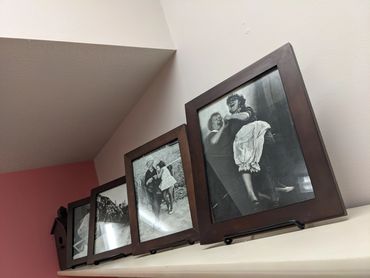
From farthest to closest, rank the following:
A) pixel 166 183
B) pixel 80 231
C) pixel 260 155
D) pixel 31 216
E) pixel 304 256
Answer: pixel 31 216, pixel 80 231, pixel 166 183, pixel 260 155, pixel 304 256

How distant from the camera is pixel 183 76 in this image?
119 centimetres

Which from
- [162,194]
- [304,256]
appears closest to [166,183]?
[162,194]

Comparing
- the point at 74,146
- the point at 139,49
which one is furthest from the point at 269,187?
the point at 74,146

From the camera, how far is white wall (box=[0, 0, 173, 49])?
3.31 feet

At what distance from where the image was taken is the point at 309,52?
76cm

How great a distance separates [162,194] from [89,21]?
22.6 inches

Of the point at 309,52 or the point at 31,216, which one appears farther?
the point at 31,216

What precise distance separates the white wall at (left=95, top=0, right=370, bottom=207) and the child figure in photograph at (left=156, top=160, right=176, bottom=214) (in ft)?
0.68

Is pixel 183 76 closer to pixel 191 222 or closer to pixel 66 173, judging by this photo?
pixel 191 222

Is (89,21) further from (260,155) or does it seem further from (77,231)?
(77,231)

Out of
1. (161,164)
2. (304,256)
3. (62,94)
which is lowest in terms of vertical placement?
(304,256)

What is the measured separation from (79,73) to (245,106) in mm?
664

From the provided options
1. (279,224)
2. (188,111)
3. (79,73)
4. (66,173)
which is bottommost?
(279,224)

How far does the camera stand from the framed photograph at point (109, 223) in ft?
4.26
